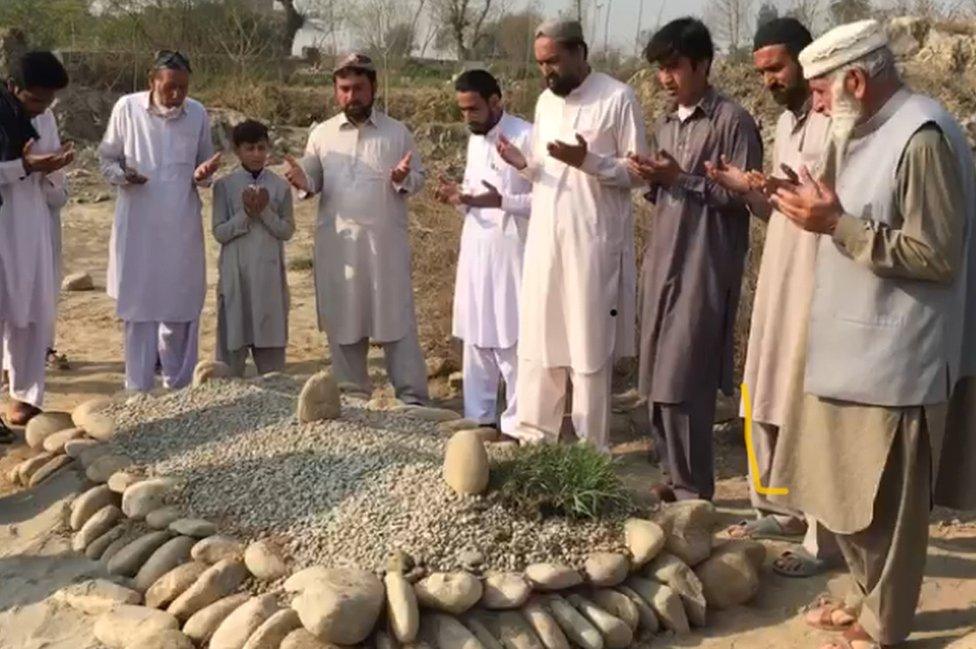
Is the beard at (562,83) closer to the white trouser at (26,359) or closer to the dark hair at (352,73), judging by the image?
the dark hair at (352,73)

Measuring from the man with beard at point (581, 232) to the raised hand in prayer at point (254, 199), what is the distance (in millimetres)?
1552

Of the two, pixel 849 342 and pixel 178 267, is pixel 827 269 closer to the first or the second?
pixel 849 342

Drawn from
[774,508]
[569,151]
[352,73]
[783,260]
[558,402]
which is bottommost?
[774,508]

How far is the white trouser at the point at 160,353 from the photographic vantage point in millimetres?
5977

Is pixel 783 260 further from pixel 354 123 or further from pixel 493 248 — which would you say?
pixel 354 123

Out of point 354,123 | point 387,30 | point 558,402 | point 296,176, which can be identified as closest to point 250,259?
point 296,176

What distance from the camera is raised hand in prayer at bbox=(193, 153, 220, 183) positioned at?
18.7ft

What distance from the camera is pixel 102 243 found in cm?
1111

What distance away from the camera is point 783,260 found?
4.04 meters

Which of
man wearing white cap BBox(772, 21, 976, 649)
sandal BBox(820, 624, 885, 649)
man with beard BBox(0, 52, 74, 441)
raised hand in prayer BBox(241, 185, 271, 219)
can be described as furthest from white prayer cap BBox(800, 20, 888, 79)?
man with beard BBox(0, 52, 74, 441)

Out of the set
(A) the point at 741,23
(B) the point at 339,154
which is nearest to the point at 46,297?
(B) the point at 339,154

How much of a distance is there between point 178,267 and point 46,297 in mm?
645

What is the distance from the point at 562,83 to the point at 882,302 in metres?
1.90

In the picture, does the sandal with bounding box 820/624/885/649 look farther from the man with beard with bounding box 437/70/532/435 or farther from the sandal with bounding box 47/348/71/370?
the sandal with bounding box 47/348/71/370
